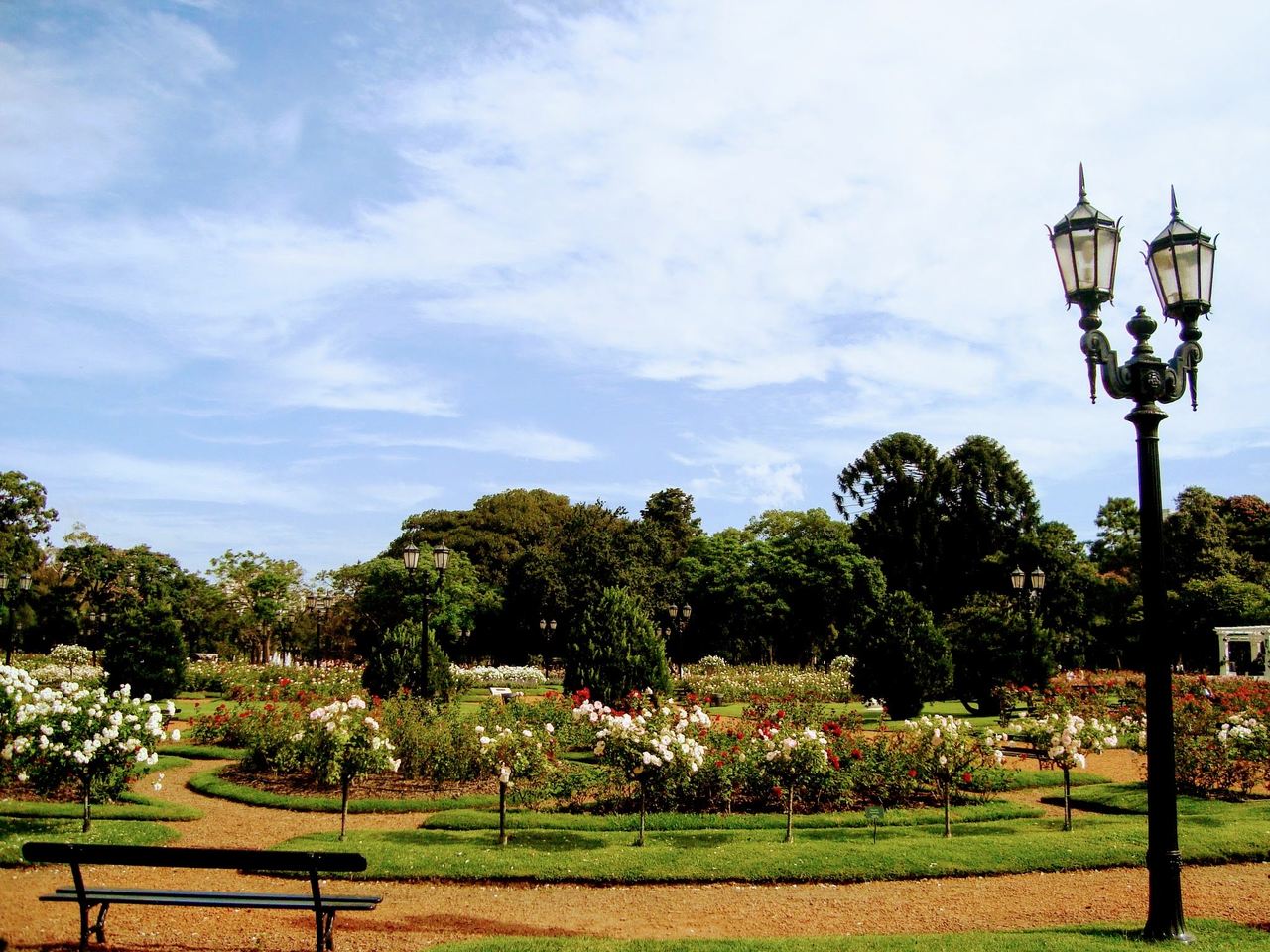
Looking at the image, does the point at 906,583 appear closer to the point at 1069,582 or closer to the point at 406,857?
the point at 1069,582

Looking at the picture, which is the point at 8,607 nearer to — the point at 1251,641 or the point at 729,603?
the point at 729,603

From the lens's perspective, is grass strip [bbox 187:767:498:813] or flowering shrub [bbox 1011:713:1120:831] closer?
flowering shrub [bbox 1011:713:1120:831]

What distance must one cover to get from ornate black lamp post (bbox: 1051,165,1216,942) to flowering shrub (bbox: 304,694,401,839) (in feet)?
25.8

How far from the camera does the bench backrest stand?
21.2ft

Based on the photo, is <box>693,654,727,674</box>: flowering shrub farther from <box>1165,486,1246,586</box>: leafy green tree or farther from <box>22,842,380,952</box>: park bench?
<box>22,842,380,952</box>: park bench

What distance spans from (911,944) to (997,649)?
708 inches

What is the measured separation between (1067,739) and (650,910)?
5835 mm

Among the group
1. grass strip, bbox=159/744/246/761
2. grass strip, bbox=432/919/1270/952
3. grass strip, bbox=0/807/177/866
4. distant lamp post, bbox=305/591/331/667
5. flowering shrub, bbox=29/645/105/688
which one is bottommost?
grass strip, bbox=159/744/246/761

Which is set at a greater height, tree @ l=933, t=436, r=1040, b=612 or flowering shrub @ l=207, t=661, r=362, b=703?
tree @ l=933, t=436, r=1040, b=612

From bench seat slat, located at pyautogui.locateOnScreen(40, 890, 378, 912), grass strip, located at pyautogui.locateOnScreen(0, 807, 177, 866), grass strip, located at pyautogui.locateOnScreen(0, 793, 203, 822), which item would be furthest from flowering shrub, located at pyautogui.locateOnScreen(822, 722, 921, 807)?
grass strip, located at pyautogui.locateOnScreen(0, 793, 203, 822)

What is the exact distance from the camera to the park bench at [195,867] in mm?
6496

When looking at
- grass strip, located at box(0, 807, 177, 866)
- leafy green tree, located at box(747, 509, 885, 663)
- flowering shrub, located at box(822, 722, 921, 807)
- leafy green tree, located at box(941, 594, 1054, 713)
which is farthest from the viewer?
leafy green tree, located at box(747, 509, 885, 663)

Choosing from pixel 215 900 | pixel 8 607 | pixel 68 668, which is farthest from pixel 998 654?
pixel 8 607

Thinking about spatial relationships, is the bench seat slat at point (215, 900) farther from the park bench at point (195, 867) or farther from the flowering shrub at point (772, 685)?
the flowering shrub at point (772, 685)
